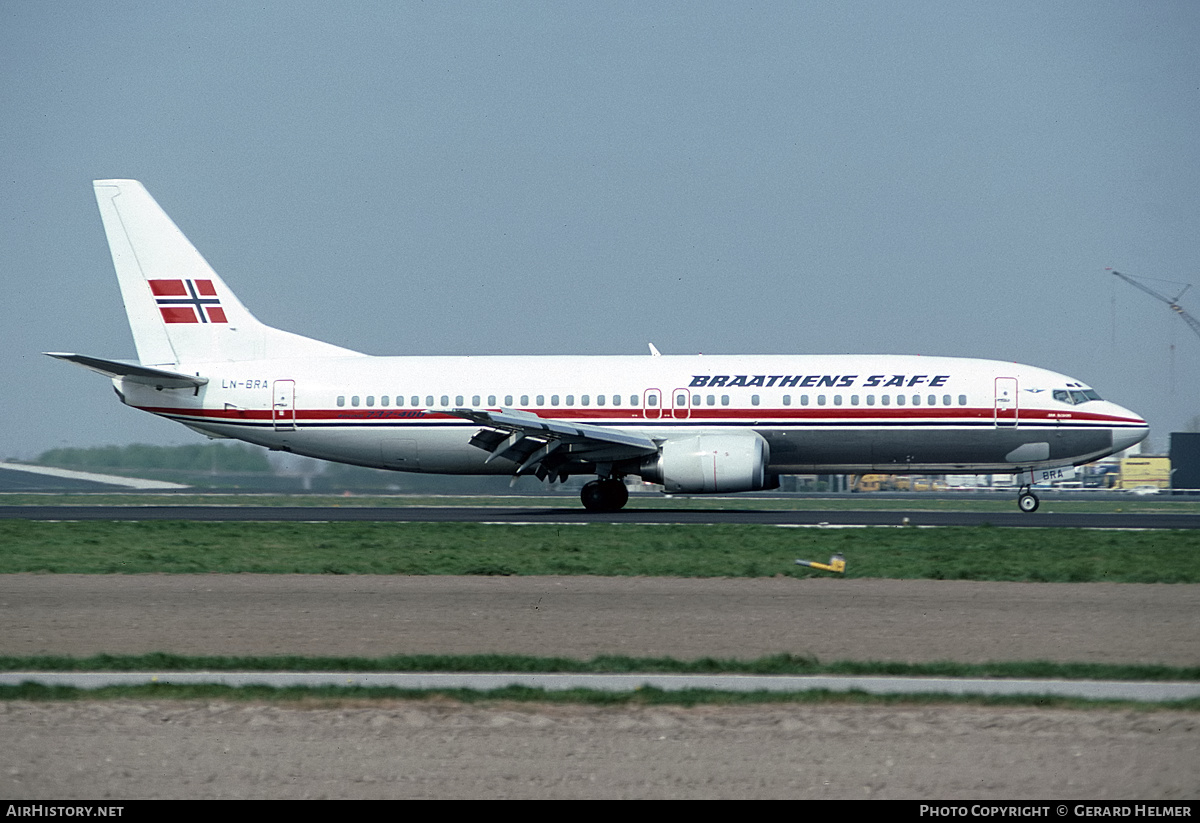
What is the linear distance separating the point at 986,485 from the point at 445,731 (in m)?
80.3

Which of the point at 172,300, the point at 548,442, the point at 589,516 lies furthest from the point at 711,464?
the point at 172,300

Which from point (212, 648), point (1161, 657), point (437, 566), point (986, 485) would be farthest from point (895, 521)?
point (986, 485)

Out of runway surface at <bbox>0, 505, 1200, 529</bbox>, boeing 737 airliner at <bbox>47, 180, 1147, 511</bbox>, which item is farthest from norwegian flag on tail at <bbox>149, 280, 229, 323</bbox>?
runway surface at <bbox>0, 505, 1200, 529</bbox>

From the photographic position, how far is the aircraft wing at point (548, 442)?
113 ft

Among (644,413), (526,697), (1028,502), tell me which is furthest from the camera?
(1028,502)

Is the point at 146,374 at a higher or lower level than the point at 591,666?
higher

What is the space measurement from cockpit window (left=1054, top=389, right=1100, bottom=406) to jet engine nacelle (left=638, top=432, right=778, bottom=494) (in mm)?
8248

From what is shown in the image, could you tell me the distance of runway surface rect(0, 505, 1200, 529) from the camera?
32.5m

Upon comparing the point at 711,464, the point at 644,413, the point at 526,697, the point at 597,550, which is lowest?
the point at 526,697

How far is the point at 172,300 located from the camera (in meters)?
40.6

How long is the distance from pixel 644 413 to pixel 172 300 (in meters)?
15.5

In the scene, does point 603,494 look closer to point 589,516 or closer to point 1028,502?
point 589,516

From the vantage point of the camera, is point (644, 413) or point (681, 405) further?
point (644, 413)

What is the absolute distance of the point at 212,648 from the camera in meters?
14.4
